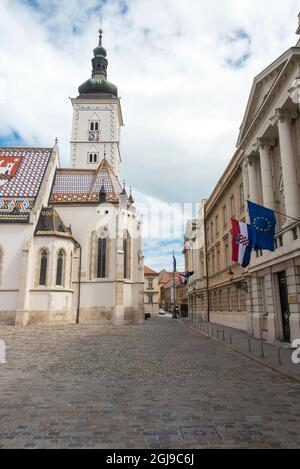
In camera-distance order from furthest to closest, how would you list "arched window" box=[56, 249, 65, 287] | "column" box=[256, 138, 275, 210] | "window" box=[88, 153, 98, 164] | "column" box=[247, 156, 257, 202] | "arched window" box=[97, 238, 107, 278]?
"window" box=[88, 153, 98, 164] → "arched window" box=[97, 238, 107, 278] → "arched window" box=[56, 249, 65, 287] → "column" box=[247, 156, 257, 202] → "column" box=[256, 138, 275, 210]

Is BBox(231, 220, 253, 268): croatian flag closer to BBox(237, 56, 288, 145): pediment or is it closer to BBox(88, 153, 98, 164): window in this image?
BBox(237, 56, 288, 145): pediment

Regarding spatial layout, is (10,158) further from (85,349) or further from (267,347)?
(267,347)

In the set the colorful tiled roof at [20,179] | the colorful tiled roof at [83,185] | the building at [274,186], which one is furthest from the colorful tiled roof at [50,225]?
the building at [274,186]

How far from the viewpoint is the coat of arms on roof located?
130 feet

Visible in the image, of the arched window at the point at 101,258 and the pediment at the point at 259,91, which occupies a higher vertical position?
the pediment at the point at 259,91

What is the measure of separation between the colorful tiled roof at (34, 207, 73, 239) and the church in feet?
0.35

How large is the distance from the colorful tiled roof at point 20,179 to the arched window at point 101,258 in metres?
8.75

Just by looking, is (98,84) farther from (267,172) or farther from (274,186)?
(274,186)

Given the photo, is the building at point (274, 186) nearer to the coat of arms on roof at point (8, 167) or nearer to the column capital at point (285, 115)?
the column capital at point (285, 115)

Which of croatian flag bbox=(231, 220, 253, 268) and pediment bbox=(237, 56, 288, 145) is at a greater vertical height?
pediment bbox=(237, 56, 288, 145)

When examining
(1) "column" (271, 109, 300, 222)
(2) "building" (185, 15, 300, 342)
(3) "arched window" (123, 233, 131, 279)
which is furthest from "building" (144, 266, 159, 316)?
(1) "column" (271, 109, 300, 222)

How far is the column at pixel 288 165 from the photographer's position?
49.8ft

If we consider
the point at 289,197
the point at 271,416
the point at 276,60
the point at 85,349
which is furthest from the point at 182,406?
the point at 276,60
